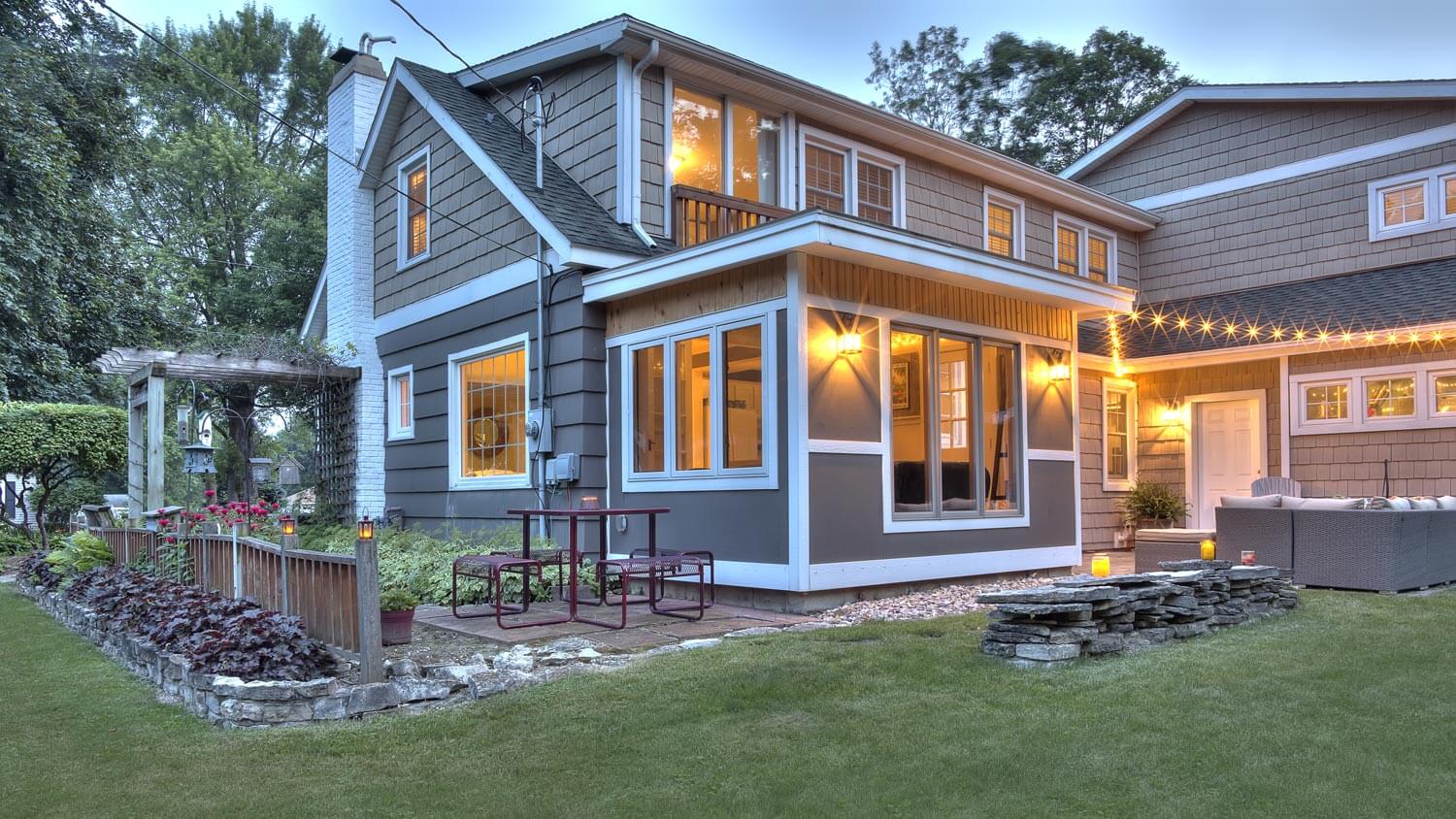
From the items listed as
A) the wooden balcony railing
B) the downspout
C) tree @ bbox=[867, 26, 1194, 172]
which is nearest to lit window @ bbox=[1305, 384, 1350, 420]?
the wooden balcony railing

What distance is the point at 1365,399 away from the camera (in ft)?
34.9

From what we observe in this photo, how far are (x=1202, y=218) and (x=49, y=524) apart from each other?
64.4 ft

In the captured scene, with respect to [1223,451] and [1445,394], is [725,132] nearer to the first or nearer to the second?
[1223,451]

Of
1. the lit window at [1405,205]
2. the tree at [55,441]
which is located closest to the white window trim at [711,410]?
the tree at [55,441]

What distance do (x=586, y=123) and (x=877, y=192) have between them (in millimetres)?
3288

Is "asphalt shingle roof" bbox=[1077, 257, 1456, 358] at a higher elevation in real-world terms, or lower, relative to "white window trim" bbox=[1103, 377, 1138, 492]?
higher

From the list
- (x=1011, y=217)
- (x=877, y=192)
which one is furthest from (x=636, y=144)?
(x=1011, y=217)

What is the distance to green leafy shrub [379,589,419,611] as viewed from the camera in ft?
18.3

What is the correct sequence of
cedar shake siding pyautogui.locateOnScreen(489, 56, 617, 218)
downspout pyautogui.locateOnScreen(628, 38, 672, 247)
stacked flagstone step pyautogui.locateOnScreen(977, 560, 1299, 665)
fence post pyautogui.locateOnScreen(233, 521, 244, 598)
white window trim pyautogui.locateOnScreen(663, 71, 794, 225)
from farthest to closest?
1. white window trim pyautogui.locateOnScreen(663, 71, 794, 225)
2. cedar shake siding pyautogui.locateOnScreen(489, 56, 617, 218)
3. downspout pyautogui.locateOnScreen(628, 38, 672, 247)
4. fence post pyautogui.locateOnScreen(233, 521, 244, 598)
5. stacked flagstone step pyautogui.locateOnScreen(977, 560, 1299, 665)

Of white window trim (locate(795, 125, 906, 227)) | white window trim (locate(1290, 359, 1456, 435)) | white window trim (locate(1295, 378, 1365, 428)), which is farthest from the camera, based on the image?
white window trim (locate(1295, 378, 1365, 428))

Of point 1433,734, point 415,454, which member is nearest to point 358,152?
point 415,454

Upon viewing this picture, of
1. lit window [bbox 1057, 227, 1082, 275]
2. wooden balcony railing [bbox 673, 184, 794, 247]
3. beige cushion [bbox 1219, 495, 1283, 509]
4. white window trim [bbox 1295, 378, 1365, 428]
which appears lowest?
beige cushion [bbox 1219, 495, 1283, 509]

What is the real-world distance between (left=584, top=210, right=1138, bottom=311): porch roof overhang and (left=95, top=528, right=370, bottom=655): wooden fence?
3240mm

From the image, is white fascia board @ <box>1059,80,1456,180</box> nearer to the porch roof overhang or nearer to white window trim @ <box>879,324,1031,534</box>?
the porch roof overhang
